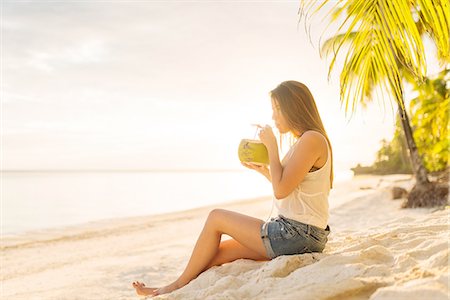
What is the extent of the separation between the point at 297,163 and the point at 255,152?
369 millimetres

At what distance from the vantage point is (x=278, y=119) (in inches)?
126

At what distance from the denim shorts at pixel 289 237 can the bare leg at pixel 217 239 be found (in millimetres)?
69

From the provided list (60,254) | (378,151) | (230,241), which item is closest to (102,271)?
(60,254)

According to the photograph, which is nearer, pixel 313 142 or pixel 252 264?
pixel 313 142

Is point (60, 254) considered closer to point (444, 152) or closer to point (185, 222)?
point (185, 222)

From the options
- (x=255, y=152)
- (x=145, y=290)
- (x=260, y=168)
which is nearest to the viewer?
(x=255, y=152)

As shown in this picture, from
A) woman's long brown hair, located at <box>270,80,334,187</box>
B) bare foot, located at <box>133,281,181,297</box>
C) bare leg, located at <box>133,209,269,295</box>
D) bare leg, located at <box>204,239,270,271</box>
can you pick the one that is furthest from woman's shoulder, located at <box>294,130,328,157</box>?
bare foot, located at <box>133,281,181,297</box>

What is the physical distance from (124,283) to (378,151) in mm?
31321

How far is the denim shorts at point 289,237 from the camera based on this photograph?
306 cm

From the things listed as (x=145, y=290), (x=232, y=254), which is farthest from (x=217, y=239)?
(x=145, y=290)

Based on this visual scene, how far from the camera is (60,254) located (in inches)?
355

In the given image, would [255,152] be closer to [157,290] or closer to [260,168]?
[260,168]

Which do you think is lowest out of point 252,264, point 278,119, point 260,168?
point 252,264

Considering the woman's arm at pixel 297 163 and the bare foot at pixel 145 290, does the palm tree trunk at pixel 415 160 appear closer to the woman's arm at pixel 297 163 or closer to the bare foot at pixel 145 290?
the woman's arm at pixel 297 163
